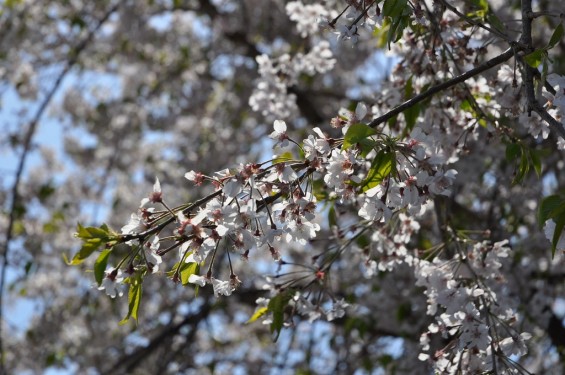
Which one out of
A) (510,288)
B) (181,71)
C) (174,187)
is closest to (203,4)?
(181,71)

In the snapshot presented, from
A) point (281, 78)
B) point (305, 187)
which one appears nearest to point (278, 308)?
point (305, 187)

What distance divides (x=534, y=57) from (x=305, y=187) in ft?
2.71

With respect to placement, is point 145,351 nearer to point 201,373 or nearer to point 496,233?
point 201,373

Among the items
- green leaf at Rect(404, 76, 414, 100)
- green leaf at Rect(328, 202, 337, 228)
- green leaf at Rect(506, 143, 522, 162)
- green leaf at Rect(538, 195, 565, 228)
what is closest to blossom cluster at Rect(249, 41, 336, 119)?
green leaf at Rect(404, 76, 414, 100)

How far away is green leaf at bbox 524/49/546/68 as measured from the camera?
82.4 inches

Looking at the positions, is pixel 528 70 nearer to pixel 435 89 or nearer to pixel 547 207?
pixel 435 89

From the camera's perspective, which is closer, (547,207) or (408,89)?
(547,207)

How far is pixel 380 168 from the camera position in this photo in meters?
2.00

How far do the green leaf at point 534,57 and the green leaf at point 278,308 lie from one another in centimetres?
109

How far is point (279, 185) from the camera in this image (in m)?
2.05

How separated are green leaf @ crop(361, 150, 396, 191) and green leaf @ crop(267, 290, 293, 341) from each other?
63 centimetres

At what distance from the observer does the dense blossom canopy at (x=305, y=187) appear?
2061 millimetres

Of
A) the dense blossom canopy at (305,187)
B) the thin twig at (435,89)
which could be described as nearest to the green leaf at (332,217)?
the dense blossom canopy at (305,187)

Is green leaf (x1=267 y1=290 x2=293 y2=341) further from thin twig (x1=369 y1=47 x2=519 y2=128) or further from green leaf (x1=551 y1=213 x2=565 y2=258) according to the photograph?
green leaf (x1=551 y1=213 x2=565 y2=258)
